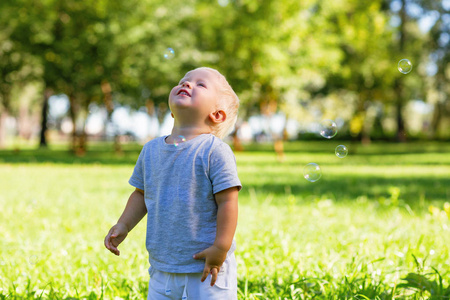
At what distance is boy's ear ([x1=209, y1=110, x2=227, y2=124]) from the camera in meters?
2.15

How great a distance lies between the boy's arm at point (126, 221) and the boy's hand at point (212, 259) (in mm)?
451

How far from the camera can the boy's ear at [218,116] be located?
2152mm

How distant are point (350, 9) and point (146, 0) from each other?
9.94m

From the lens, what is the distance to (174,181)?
206 centimetres

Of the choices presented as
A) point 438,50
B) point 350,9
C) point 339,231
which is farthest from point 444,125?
point 339,231

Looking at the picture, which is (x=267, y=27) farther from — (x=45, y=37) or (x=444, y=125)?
(x=444, y=125)

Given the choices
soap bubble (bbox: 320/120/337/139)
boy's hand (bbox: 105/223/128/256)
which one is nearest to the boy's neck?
boy's hand (bbox: 105/223/128/256)

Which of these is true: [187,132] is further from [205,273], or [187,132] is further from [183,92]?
[205,273]

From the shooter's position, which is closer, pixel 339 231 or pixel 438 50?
pixel 339 231

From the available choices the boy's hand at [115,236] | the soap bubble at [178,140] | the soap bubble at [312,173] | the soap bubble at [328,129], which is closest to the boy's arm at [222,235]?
the soap bubble at [178,140]

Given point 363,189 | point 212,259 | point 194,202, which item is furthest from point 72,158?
point 212,259

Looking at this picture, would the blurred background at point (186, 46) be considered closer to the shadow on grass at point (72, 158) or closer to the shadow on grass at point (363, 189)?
the shadow on grass at point (72, 158)

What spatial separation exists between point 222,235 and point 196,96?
61 cm

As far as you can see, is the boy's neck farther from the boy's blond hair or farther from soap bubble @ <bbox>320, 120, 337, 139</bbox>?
soap bubble @ <bbox>320, 120, 337, 139</bbox>
